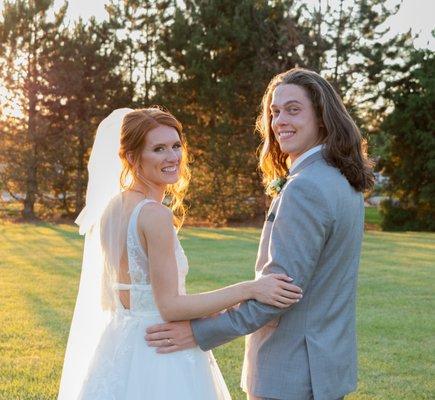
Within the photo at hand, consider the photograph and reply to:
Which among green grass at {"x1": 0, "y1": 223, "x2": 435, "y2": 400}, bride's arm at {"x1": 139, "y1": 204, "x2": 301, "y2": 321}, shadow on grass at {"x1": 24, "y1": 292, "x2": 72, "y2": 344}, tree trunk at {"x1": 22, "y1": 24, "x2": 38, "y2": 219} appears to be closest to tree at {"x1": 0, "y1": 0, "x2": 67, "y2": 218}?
tree trunk at {"x1": 22, "y1": 24, "x2": 38, "y2": 219}

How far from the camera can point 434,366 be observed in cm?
748

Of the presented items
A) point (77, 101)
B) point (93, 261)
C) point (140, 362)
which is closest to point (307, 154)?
point (140, 362)

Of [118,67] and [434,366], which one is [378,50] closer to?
[118,67]

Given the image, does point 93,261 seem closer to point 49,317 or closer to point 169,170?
point 169,170

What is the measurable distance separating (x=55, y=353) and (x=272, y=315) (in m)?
5.31

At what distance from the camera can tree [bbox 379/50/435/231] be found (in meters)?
31.8

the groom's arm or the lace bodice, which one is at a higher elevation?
Answer: the groom's arm

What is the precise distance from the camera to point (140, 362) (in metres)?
3.30

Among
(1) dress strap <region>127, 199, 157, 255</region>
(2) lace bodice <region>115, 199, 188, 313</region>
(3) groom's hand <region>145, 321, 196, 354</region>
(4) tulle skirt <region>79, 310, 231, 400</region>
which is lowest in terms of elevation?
(4) tulle skirt <region>79, 310, 231, 400</region>

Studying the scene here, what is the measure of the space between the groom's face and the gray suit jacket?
11cm

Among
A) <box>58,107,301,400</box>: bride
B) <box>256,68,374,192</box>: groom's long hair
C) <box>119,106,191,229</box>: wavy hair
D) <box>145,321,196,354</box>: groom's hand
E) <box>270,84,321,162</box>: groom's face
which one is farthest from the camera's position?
<box>119,106,191,229</box>: wavy hair

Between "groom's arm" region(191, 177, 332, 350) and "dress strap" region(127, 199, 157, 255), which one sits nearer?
"groom's arm" region(191, 177, 332, 350)

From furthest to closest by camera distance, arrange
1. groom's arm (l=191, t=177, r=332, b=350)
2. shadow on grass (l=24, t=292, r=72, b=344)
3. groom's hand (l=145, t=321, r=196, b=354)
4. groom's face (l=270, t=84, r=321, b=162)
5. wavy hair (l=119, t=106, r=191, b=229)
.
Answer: shadow on grass (l=24, t=292, r=72, b=344)
wavy hair (l=119, t=106, r=191, b=229)
groom's hand (l=145, t=321, r=196, b=354)
groom's face (l=270, t=84, r=321, b=162)
groom's arm (l=191, t=177, r=332, b=350)

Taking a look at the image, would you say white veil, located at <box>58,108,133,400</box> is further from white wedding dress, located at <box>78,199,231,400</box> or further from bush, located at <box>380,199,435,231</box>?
bush, located at <box>380,199,435,231</box>
